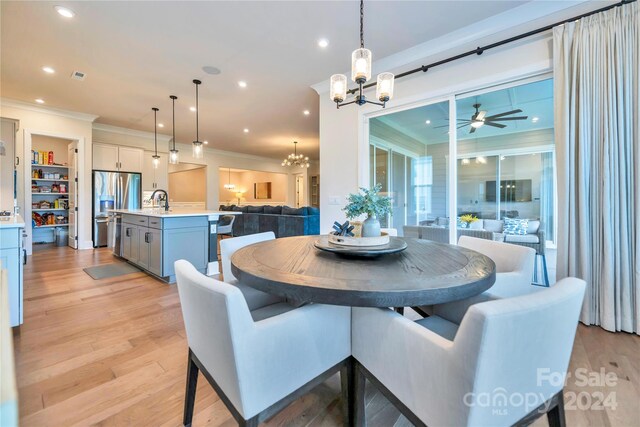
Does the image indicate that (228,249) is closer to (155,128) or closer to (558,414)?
(558,414)

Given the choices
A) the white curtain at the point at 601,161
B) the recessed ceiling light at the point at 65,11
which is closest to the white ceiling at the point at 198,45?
the recessed ceiling light at the point at 65,11

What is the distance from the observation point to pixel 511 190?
507 centimetres

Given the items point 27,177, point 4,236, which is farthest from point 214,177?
point 4,236

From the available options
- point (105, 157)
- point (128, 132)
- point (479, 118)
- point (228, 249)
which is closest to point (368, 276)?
point (228, 249)

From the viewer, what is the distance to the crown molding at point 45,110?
4723 mm

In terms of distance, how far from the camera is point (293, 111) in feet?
17.3

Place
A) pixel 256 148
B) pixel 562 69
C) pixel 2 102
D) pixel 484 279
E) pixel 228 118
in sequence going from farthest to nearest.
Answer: pixel 256 148
pixel 228 118
pixel 2 102
pixel 562 69
pixel 484 279

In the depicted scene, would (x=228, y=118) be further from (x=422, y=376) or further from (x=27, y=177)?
(x=422, y=376)

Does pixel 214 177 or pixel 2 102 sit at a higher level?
pixel 2 102

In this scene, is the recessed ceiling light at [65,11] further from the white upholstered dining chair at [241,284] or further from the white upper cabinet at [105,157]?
the white upper cabinet at [105,157]

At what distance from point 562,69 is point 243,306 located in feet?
10.1

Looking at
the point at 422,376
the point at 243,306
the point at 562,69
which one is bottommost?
the point at 422,376

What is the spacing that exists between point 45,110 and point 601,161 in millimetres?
8005

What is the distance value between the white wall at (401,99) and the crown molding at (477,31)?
17 centimetres
